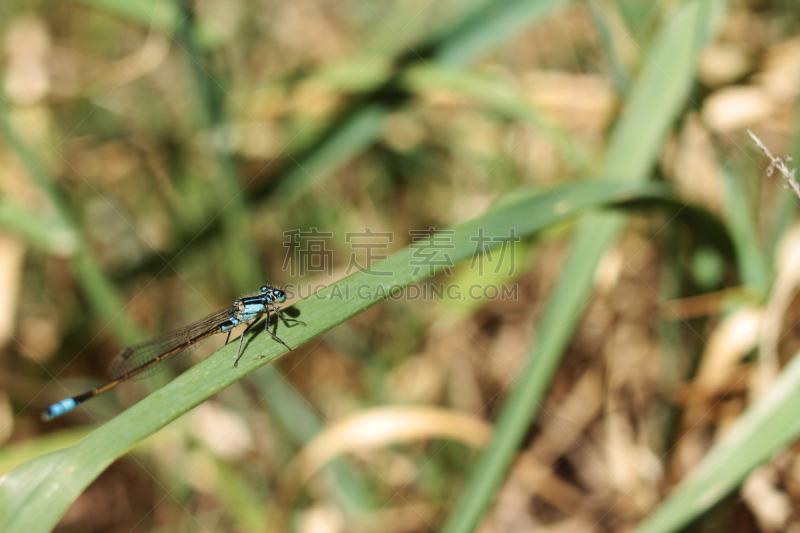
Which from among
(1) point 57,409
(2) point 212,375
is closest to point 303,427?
(1) point 57,409

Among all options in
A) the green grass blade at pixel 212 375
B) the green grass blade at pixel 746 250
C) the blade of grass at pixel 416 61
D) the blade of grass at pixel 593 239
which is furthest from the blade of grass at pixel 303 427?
the green grass blade at pixel 746 250

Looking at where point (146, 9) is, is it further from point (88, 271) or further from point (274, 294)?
point (274, 294)

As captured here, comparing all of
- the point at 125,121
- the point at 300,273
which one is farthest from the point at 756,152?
the point at 125,121

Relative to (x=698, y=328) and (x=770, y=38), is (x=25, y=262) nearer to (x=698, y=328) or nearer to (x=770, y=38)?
(x=698, y=328)

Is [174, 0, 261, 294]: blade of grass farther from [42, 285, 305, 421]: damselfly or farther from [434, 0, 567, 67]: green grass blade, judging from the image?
[434, 0, 567, 67]: green grass blade

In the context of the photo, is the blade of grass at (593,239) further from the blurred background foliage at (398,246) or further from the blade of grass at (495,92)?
the blade of grass at (495,92)

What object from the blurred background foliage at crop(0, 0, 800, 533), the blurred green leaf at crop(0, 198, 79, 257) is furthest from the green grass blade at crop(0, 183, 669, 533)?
the blurred green leaf at crop(0, 198, 79, 257)

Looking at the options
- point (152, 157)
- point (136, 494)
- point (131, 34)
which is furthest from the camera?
point (131, 34)
